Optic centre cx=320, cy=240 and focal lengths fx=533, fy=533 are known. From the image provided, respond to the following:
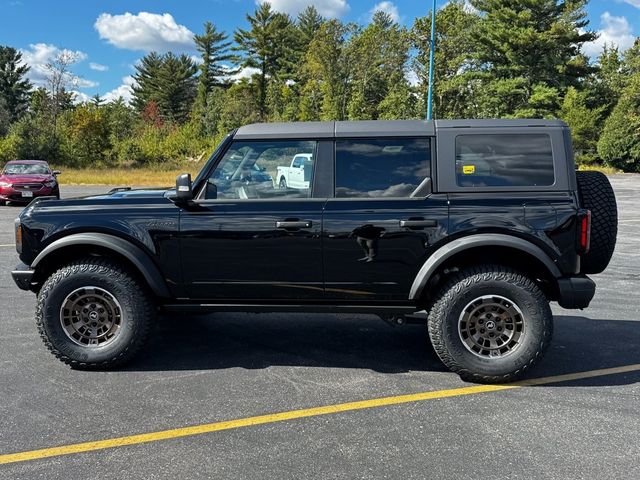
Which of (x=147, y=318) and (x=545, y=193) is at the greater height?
(x=545, y=193)

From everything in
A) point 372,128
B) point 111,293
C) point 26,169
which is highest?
point 26,169

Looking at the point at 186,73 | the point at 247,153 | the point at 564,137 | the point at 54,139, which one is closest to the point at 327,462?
the point at 247,153

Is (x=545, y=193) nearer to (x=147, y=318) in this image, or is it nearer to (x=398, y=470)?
(x=398, y=470)

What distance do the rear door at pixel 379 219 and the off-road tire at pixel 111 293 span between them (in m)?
1.51

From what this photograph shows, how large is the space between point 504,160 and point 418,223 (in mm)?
817

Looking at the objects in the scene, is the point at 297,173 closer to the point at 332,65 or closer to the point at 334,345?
the point at 334,345

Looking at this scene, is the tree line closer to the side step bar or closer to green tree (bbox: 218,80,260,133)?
green tree (bbox: 218,80,260,133)

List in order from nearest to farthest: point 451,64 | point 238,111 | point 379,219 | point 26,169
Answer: point 379,219, point 26,169, point 451,64, point 238,111

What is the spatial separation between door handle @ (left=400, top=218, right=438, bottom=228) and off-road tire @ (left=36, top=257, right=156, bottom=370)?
6.93ft

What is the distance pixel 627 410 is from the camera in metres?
3.58

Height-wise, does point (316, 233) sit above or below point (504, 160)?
below

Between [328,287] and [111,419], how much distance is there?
5.71 ft

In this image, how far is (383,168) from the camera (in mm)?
4098

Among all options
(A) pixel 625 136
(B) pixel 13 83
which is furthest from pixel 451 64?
(B) pixel 13 83
